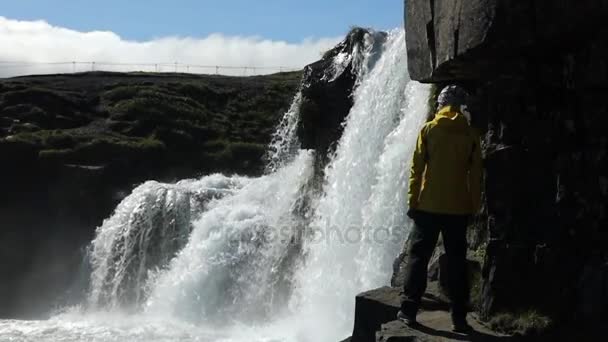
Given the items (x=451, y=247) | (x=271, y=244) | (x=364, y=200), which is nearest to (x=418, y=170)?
(x=451, y=247)

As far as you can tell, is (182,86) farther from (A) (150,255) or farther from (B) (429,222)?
(B) (429,222)

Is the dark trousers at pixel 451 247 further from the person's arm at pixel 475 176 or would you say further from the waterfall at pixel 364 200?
the waterfall at pixel 364 200

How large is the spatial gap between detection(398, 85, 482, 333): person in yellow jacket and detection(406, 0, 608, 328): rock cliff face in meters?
0.45

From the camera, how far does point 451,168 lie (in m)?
7.04

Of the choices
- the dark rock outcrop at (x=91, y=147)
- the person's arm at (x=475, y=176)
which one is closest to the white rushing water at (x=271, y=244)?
the dark rock outcrop at (x=91, y=147)

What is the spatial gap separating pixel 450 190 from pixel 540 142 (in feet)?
2.76

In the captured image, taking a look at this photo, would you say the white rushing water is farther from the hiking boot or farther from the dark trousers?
the dark trousers

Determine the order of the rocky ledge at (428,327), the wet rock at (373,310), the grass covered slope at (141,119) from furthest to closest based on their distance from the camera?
1. the grass covered slope at (141,119)
2. the wet rock at (373,310)
3. the rocky ledge at (428,327)

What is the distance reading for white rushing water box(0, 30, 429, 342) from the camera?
45.8 ft

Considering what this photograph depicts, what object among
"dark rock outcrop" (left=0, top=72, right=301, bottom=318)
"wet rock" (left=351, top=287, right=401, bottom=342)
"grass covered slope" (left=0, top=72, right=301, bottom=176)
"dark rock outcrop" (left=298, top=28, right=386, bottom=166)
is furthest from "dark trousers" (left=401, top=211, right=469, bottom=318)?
"grass covered slope" (left=0, top=72, right=301, bottom=176)

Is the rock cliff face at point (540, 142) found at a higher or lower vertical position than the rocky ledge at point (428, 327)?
higher

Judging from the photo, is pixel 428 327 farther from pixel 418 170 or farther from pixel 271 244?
pixel 271 244

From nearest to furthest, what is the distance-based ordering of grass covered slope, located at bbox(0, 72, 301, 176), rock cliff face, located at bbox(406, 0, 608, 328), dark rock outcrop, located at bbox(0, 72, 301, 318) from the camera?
1. rock cliff face, located at bbox(406, 0, 608, 328)
2. dark rock outcrop, located at bbox(0, 72, 301, 318)
3. grass covered slope, located at bbox(0, 72, 301, 176)

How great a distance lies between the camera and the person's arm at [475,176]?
276 inches
